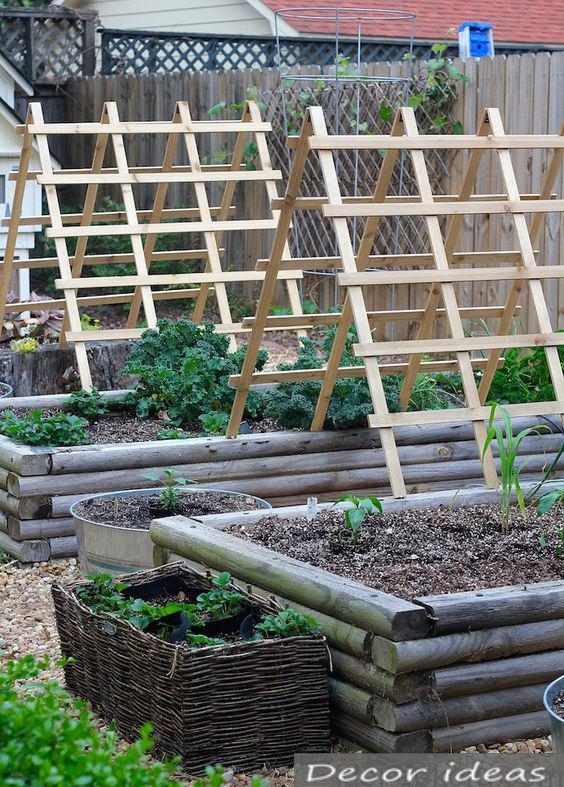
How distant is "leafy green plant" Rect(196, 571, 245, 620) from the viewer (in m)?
3.63

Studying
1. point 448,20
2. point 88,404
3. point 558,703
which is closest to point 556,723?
point 558,703

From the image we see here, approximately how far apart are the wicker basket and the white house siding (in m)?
12.6

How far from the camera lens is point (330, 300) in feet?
37.8

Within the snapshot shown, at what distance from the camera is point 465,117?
9906mm

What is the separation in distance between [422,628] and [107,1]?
15217 millimetres

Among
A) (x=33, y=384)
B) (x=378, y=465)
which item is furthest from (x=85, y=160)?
(x=378, y=465)

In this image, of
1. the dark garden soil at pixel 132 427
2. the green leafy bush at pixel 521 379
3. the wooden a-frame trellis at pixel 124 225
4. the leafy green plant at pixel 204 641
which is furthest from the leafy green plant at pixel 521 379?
the leafy green plant at pixel 204 641

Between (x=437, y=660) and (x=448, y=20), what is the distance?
1363cm

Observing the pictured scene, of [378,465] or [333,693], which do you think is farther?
[378,465]

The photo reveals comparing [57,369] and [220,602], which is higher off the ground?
[220,602]

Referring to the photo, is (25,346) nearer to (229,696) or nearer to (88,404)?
(88,404)

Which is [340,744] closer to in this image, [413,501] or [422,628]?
[422,628]

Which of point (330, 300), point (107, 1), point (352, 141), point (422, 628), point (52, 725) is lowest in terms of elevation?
point (330, 300)

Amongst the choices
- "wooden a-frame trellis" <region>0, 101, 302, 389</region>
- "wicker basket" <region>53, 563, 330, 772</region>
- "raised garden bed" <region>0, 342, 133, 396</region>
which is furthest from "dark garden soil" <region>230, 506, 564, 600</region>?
"raised garden bed" <region>0, 342, 133, 396</region>
